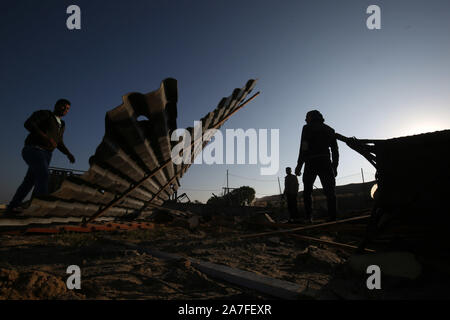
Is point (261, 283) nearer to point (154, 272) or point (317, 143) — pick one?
point (154, 272)

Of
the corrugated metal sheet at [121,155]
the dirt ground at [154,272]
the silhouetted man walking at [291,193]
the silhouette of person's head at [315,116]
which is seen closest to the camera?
the dirt ground at [154,272]

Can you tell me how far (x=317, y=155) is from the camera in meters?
3.73

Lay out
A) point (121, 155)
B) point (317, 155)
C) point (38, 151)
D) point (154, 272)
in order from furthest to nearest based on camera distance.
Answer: point (317, 155)
point (38, 151)
point (121, 155)
point (154, 272)

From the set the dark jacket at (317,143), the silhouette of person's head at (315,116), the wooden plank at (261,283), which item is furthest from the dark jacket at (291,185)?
the wooden plank at (261,283)

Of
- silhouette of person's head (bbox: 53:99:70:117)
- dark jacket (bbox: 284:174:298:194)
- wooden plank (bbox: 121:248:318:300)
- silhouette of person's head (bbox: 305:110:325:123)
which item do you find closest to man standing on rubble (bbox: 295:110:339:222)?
silhouette of person's head (bbox: 305:110:325:123)

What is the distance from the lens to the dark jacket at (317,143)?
3768mm

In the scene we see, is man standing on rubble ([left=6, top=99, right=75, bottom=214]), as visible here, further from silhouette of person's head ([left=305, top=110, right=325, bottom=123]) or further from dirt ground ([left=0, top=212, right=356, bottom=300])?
silhouette of person's head ([left=305, top=110, right=325, bottom=123])

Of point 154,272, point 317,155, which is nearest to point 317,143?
point 317,155

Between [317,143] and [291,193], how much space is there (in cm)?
317

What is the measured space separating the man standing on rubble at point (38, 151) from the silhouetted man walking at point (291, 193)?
5.70m

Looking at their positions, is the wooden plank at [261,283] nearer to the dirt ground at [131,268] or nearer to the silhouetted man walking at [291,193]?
the dirt ground at [131,268]

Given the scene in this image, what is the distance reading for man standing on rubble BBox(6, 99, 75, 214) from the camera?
2.65m

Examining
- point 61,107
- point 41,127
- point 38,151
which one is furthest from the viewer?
point 61,107
